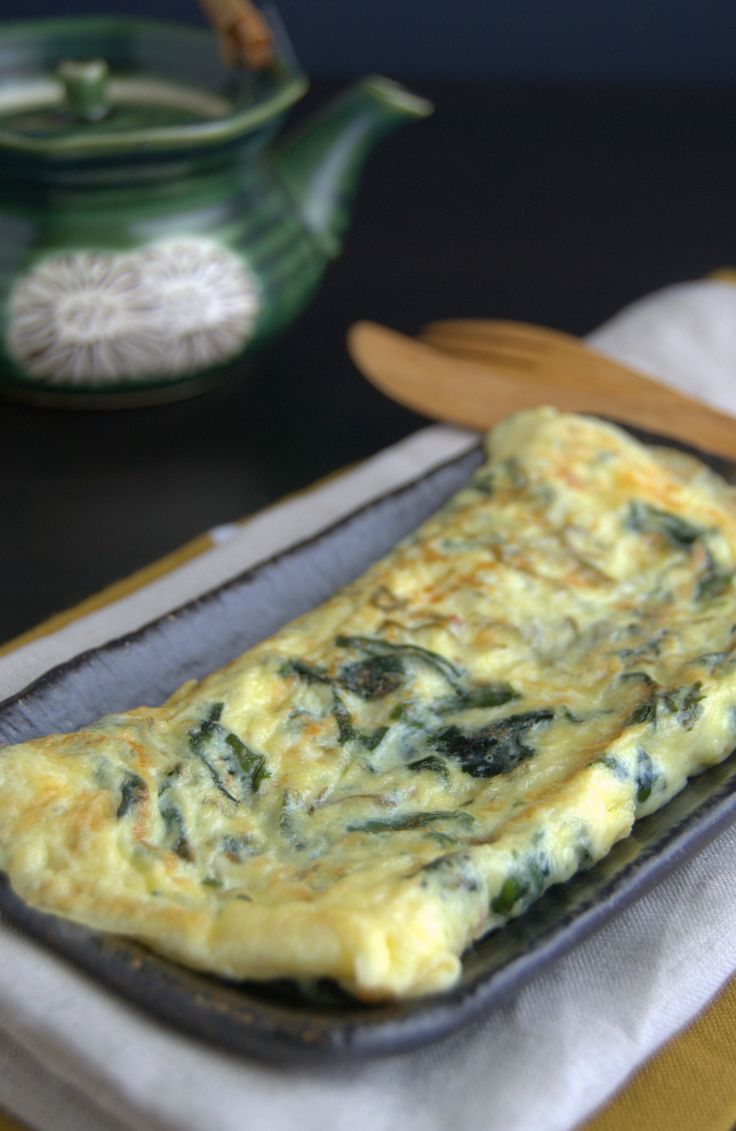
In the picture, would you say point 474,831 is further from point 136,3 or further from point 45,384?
point 136,3

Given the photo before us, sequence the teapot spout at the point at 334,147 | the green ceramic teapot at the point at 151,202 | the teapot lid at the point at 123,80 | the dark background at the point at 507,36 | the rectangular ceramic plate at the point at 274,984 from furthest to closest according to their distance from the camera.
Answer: the dark background at the point at 507,36 → the teapot spout at the point at 334,147 → the teapot lid at the point at 123,80 → the green ceramic teapot at the point at 151,202 → the rectangular ceramic plate at the point at 274,984

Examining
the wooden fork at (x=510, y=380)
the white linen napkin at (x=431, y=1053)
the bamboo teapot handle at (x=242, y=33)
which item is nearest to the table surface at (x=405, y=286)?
the wooden fork at (x=510, y=380)

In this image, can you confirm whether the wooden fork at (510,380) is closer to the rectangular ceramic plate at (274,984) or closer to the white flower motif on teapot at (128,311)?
the white flower motif on teapot at (128,311)

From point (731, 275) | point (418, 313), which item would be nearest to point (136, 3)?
point (418, 313)

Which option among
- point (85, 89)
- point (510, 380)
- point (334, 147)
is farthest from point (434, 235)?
point (85, 89)

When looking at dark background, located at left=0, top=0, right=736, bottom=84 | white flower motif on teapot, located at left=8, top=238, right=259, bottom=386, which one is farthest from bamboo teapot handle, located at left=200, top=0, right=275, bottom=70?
dark background, located at left=0, top=0, right=736, bottom=84

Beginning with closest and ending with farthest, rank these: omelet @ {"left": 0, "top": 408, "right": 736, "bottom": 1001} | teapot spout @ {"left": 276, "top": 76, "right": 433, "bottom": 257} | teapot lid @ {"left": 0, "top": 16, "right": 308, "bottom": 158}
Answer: omelet @ {"left": 0, "top": 408, "right": 736, "bottom": 1001}, teapot lid @ {"left": 0, "top": 16, "right": 308, "bottom": 158}, teapot spout @ {"left": 276, "top": 76, "right": 433, "bottom": 257}

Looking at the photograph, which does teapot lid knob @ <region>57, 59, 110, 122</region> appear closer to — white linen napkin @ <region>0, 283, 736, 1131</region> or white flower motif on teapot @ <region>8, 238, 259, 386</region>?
white flower motif on teapot @ <region>8, 238, 259, 386</region>
